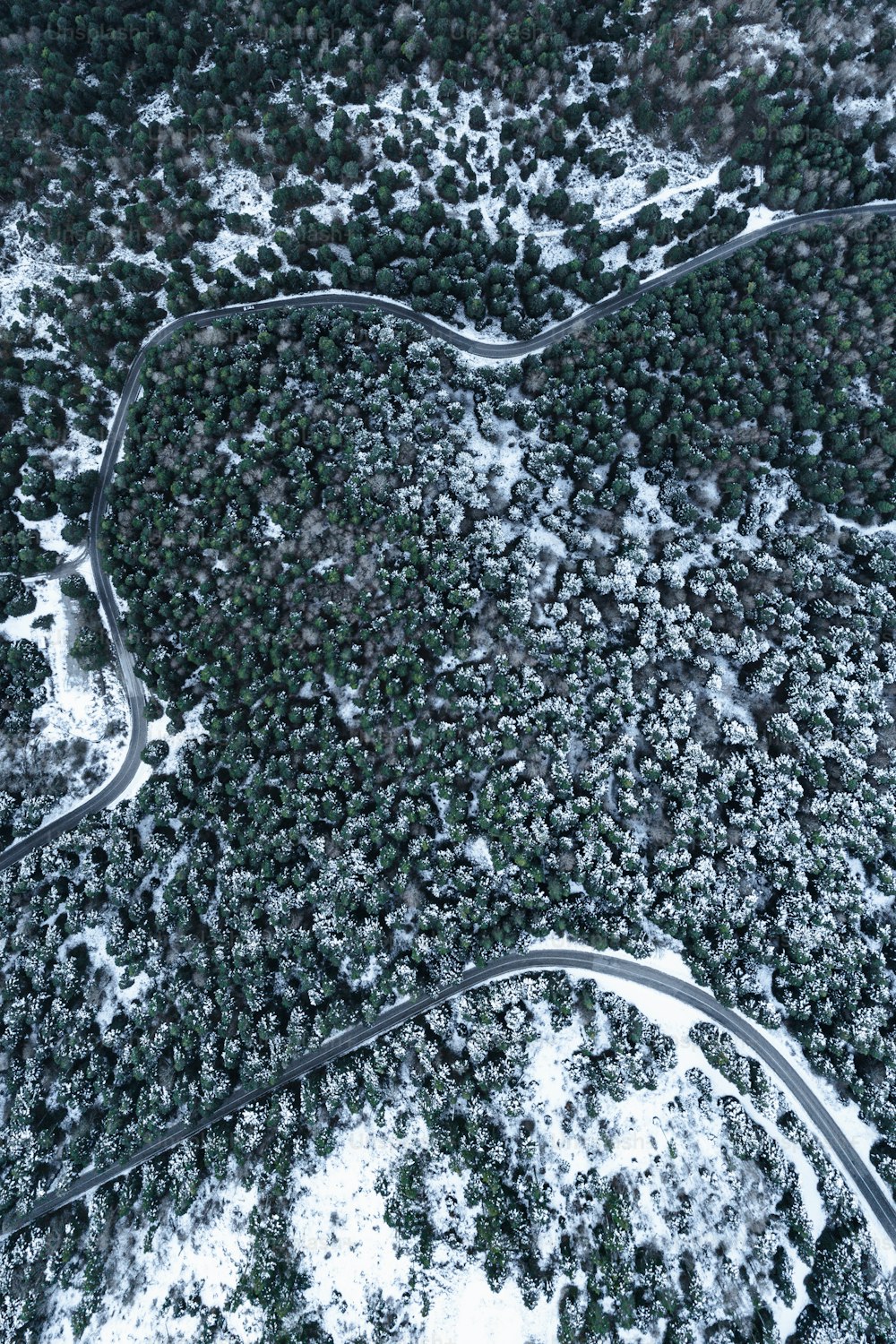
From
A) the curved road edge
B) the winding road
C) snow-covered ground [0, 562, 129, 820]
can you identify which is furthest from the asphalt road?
the curved road edge

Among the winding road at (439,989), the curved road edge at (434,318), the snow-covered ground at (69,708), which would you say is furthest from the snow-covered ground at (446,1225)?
the curved road edge at (434,318)

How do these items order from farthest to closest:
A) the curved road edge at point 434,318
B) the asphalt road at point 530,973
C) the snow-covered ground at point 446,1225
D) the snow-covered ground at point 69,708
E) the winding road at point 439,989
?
the curved road edge at point 434,318, the snow-covered ground at point 69,708, the winding road at point 439,989, the asphalt road at point 530,973, the snow-covered ground at point 446,1225

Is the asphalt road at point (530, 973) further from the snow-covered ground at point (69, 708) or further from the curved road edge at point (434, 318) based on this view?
the curved road edge at point (434, 318)

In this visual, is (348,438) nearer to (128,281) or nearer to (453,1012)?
(128,281)

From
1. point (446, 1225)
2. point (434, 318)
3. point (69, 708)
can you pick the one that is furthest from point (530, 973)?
point (434, 318)

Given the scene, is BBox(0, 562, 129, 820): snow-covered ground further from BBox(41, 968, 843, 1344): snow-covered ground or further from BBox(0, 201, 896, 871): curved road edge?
BBox(41, 968, 843, 1344): snow-covered ground

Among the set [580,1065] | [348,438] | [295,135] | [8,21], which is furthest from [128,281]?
[580,1065]
